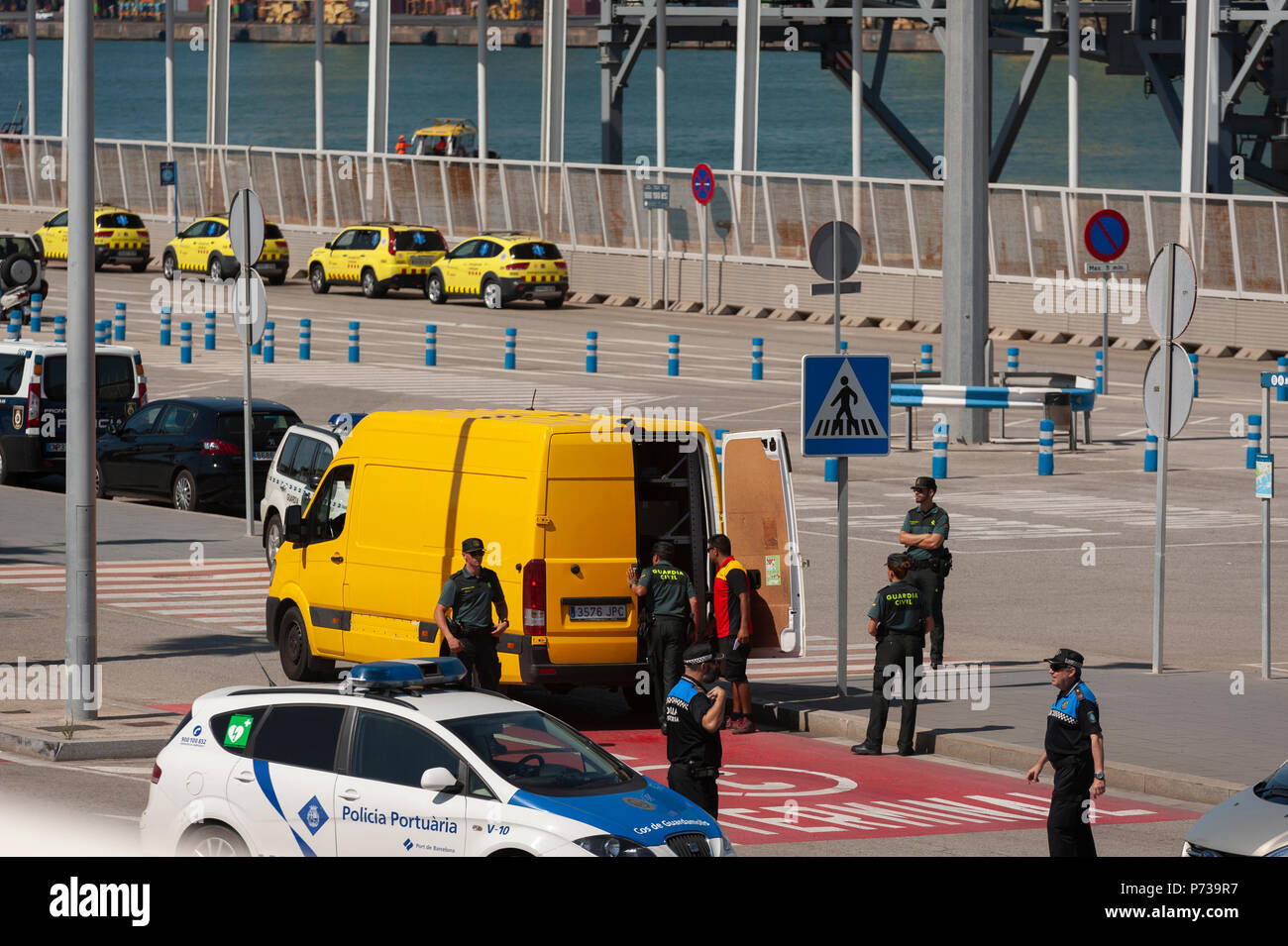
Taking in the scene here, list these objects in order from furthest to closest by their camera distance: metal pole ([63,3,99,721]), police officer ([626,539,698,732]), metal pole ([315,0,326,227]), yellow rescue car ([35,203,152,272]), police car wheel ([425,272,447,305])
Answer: metal pole ([315,0,326,227]), yellow rescue car ([35,203,152,272]), police car wheel ([425,272,447,305]), metal pole ([63,3,99,721]), police officer ([626,539,698,732])

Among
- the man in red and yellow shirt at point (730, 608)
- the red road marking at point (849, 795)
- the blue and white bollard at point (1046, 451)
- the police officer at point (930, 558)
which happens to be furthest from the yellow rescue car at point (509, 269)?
the red road marking at point (849, 795)

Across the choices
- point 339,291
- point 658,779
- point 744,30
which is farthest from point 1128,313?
point 658,779

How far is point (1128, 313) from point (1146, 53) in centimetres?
1566

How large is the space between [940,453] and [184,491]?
10369 mm

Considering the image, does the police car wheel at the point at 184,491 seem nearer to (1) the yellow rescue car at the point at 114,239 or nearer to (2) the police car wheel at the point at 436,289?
(2) the police car wheel at the point at 436,289

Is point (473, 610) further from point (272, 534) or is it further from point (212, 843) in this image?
point (272, 534)

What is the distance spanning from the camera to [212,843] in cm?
1042

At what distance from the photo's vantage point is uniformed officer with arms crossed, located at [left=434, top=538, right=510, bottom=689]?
15125 millimetres

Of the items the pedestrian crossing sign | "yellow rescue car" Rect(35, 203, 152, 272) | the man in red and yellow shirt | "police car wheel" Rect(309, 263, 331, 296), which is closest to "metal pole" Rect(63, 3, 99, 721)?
the man in red and yellow shirt

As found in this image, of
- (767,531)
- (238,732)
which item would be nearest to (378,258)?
(767,531)

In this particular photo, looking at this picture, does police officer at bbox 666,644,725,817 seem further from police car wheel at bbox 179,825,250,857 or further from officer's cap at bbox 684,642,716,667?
police car wheel at bbox 179,825,250,857

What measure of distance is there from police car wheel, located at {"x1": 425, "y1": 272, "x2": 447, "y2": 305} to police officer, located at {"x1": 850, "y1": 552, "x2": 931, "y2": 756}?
37114 millimetres

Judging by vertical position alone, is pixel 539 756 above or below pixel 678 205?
below
